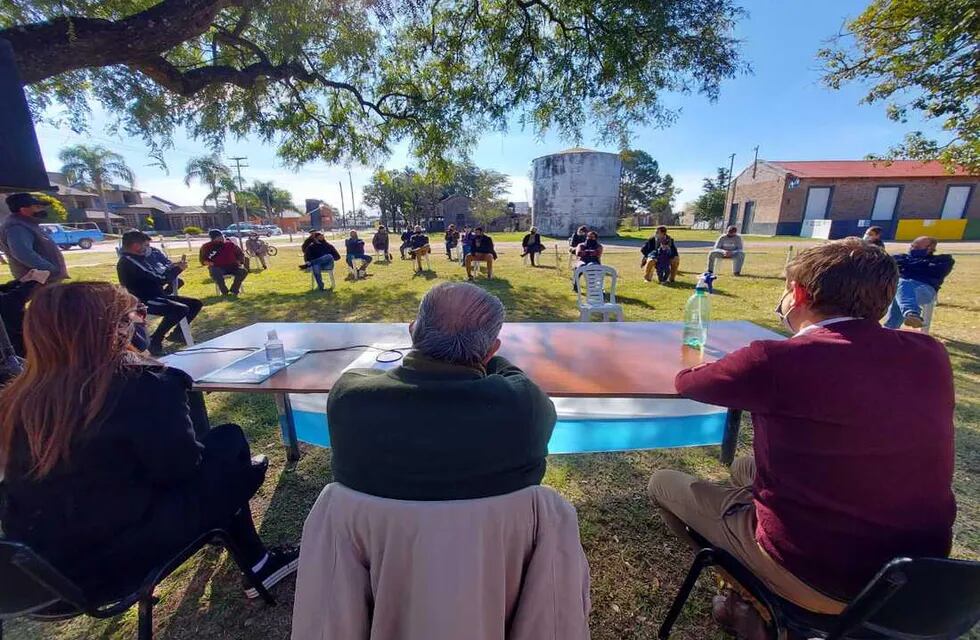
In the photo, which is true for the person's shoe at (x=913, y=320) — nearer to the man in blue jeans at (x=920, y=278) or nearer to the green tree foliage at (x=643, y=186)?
the man in blue jeans at (x=920, y=278)

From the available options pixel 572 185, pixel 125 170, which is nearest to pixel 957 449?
pixel 572 185

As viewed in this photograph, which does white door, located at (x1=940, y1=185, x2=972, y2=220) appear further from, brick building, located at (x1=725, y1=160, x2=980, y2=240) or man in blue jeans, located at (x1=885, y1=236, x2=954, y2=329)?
man in blue jeans, located at (x1=885, y1=236, x2=954, y2=329)

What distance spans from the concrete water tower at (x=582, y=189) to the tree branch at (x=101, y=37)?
2902cm

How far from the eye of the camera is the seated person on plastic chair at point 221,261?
28.4ft

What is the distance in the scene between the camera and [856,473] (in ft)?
3.76

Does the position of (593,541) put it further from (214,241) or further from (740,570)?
(214,241)

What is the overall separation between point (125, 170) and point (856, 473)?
53519 millimetres

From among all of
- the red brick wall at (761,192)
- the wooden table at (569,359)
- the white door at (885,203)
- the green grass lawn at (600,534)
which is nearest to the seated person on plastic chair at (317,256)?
the green grass lawn at (600,534)

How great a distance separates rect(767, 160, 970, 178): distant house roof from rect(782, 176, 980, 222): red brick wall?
349mm

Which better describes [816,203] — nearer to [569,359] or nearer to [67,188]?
[569,359]

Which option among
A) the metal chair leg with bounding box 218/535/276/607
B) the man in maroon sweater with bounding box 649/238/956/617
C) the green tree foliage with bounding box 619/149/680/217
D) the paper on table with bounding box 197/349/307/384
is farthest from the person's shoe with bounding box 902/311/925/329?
the green tree foliage with bounding box 619/149/680/217

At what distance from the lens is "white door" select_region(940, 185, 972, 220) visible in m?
27.6

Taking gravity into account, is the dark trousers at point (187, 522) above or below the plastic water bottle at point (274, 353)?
below

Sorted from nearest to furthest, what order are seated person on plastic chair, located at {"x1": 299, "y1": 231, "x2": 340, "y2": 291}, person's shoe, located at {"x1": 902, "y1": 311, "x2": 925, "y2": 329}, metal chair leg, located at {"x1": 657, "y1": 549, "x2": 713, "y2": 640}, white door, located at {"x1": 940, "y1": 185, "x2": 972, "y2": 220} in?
metal chair leg, located at {"x1": 657, "y1": 549, "x2": 713, "y2": 640}
person's shoe, located at {"x1": 902, "y1": 311, "x2": 925, "y2": 329}
seated person on plastic chair, located at {"x1": 299, "y1": 231, "x2": 340, "y2": 291}
white door, located at {"x1": 940, "y1": 185, "x2": 972, "y2": 220}
